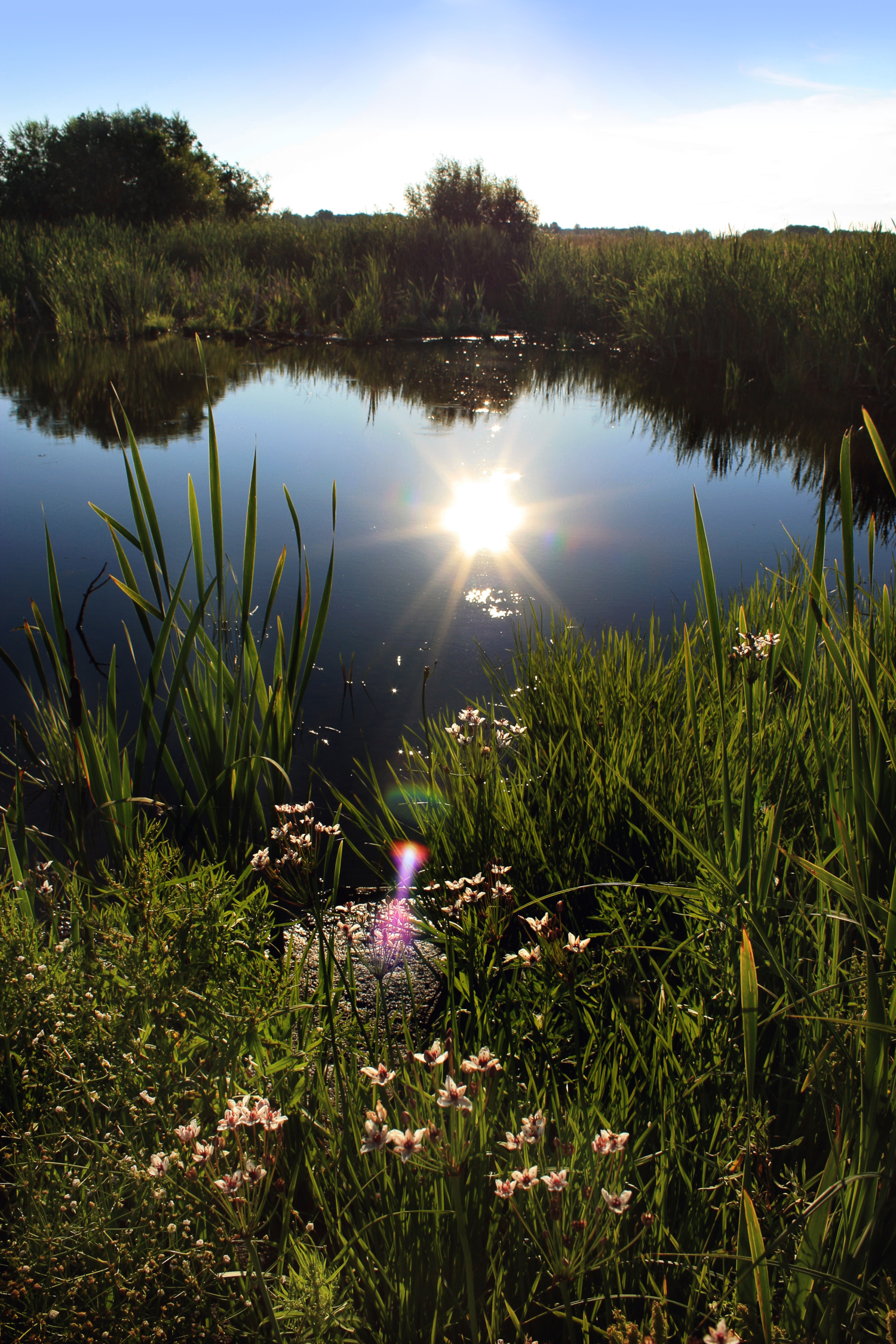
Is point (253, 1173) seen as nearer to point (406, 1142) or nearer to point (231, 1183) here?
point (231, 1183)

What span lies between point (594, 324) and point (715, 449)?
629 cm

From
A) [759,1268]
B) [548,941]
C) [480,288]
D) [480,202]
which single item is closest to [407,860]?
[548,941]

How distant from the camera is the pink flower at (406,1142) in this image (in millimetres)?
702

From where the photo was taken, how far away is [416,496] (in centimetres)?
439

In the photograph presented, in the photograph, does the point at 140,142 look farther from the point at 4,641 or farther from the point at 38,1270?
the point at 38,1270

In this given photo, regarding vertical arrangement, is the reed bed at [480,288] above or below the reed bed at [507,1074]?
above

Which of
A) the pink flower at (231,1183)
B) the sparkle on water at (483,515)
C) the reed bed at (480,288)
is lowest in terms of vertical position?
the pink flower at (231,1183)

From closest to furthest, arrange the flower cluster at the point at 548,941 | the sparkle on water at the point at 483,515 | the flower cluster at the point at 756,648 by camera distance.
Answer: the flower cluster at the point at 548,941
the flower cluster at the point at 756,648
the sparkle on water at the point at 483,515

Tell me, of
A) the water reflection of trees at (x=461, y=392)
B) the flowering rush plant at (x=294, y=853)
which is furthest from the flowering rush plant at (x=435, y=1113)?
the water reflection of trees at (x=461, y=392)

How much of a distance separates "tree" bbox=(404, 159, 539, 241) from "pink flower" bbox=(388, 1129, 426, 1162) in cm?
1665

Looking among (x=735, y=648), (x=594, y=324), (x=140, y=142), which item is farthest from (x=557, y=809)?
(x=140, y=142)

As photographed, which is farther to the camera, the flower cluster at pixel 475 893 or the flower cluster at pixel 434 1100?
the flower cluster at pixel 475 893

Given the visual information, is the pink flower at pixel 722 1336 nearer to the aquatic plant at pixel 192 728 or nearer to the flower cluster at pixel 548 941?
the flower cluster at pixel 548 941

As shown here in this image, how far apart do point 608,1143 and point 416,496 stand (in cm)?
395
